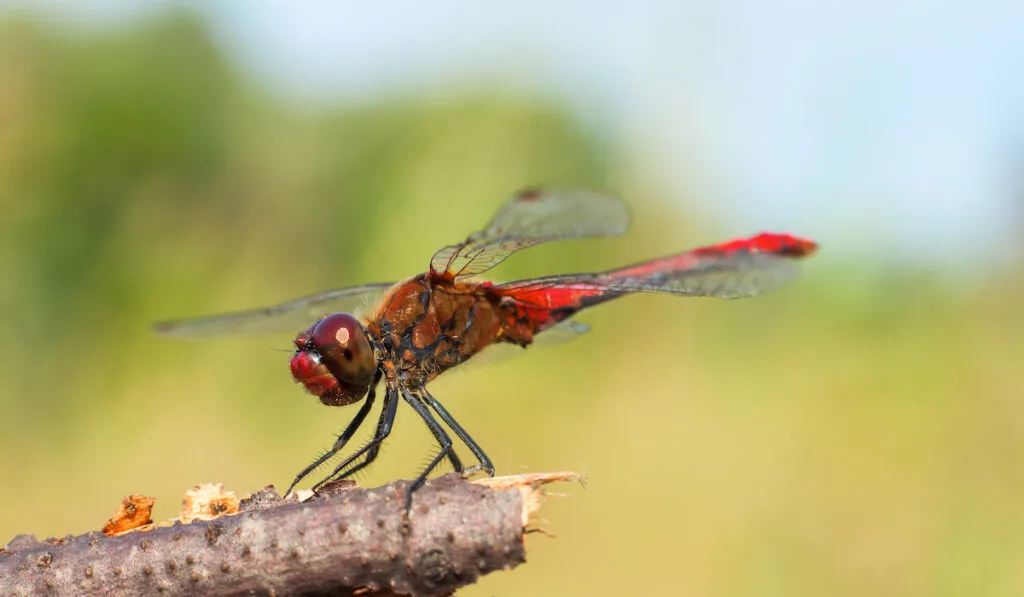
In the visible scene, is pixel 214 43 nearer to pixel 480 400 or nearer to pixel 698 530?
pixel 480 400

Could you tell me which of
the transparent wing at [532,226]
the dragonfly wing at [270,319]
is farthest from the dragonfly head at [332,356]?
the dragonfly wing at [270,319]

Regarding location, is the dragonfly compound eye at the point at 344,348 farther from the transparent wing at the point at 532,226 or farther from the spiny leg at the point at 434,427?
the transparent wing at the point at 532,226

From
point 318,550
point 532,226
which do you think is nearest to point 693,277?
point 532,226

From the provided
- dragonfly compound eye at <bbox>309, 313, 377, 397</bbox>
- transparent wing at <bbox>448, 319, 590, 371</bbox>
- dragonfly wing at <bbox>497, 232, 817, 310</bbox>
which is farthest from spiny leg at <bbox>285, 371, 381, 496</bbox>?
dragonfly wing at <bbox>497, 232, 817, 310</bbox>

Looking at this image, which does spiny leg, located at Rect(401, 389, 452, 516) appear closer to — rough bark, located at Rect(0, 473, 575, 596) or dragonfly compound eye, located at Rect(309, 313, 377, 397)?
dragonfly compound eye, located at Rect(309, 313, 377, 397)

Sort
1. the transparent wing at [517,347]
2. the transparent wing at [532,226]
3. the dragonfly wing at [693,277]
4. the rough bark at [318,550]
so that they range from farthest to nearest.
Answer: the transparent wing at [517,347]
the dragonfly wing at [693,277]
the transparent wing at [532,226]
the rough bark at [318,550]

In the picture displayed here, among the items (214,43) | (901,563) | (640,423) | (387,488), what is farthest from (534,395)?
(214,43)
